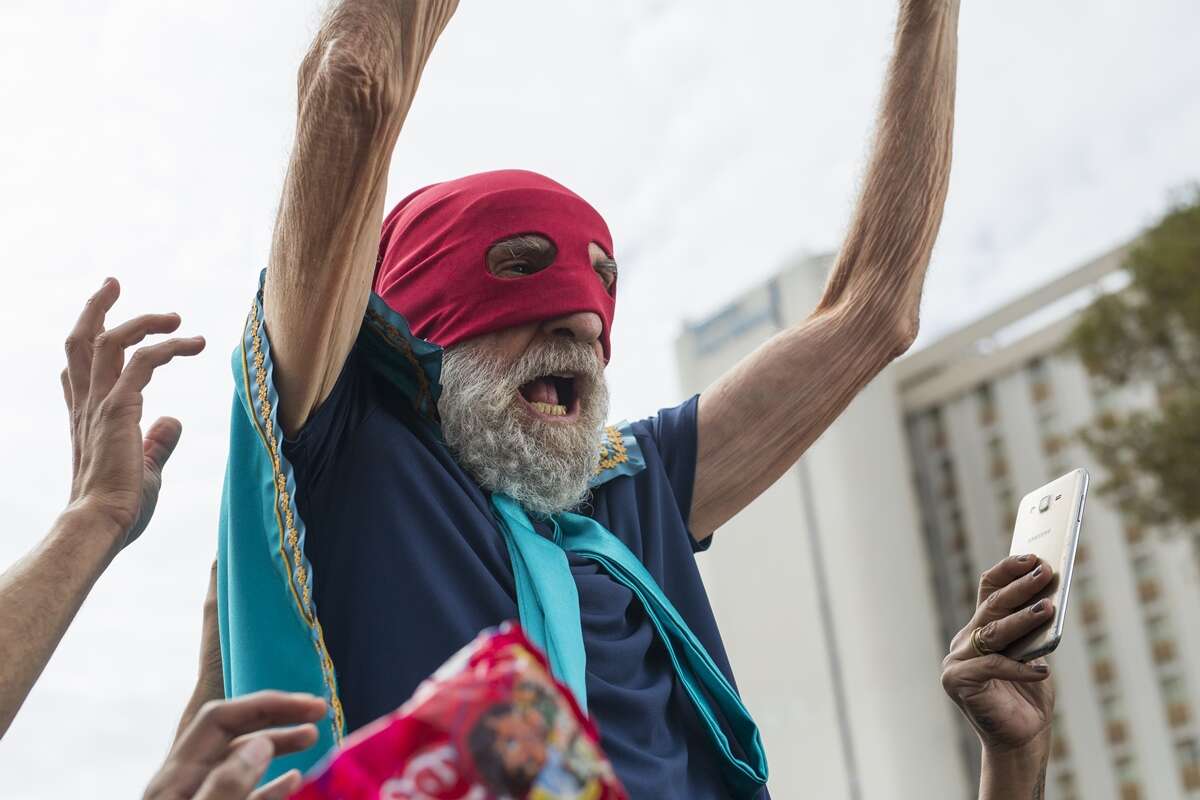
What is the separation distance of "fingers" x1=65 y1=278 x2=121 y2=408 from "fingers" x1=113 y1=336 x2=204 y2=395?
0.10 m

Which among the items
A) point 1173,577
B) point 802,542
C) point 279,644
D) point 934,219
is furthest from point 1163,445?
point 802,542

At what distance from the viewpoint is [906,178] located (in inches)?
98.4

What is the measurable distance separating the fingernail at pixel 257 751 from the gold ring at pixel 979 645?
47.7 inches

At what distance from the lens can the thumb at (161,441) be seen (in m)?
2.23

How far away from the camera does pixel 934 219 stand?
2.51 metres

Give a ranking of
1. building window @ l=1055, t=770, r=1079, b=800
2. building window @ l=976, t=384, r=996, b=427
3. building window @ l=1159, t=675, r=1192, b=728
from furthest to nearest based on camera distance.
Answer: building window @ l=976, t=384, r=996, b=427
building window @ l=1055, t=770, r=1079, b=800
building window @ l=1159, t=675, r=1192, b=728

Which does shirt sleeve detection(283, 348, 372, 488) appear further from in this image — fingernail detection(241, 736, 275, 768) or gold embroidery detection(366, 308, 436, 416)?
fingernail detection(241, 736, 275, 768)

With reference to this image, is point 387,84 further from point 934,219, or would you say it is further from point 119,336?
point 934,219

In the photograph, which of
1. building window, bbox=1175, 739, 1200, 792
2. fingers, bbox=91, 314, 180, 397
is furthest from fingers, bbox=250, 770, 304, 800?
building window, bbox=1175, 739, 1200, 792

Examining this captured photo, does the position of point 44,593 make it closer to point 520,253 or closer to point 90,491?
point 90,491

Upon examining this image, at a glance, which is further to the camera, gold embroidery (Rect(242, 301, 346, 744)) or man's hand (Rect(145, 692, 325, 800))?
gold embroidery (Rect(242, 301, 346, 744))

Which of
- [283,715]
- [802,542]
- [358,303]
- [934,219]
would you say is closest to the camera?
[283,715]

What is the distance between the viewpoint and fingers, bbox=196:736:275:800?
1.18 metres

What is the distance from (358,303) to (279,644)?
0.43m
